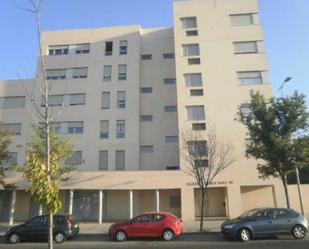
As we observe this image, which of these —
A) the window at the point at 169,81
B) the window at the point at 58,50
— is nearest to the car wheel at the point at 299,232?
the window at the point at 169,81

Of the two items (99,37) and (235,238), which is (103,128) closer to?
(99,37)

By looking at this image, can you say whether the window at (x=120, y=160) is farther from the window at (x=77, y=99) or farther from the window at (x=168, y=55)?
the window at (x=168, y=55)

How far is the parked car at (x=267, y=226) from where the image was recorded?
15367 millimetres

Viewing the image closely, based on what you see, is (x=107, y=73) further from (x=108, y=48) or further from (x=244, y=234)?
(x=244, y=234)

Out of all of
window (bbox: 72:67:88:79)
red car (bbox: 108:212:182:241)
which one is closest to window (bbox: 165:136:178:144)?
window (bbox: 72:67:88:79)

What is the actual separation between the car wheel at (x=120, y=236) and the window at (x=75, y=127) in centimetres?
1672

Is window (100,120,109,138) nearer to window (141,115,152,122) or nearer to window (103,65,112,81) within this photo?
window (141,115,152,122)

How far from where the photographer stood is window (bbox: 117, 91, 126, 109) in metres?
32.5

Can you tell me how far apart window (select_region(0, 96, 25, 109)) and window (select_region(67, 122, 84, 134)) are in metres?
5.93

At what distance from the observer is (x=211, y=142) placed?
25.9 metres

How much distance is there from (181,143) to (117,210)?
8.15 metres

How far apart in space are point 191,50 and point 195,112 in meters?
6.52

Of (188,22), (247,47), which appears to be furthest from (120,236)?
(188,22)

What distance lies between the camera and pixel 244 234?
603 inches
